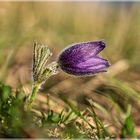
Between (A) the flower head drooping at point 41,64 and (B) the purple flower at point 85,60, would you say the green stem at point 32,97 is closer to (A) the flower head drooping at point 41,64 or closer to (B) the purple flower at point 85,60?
(A) the flower head drooping at point 41,64

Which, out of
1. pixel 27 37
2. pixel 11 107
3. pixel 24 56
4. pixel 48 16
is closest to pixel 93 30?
pixel 48 16

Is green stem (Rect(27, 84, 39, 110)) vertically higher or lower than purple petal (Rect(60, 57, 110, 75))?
lower

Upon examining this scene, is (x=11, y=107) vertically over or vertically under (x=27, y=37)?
under

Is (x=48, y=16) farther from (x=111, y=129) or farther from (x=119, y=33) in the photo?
(x=111, y=129)

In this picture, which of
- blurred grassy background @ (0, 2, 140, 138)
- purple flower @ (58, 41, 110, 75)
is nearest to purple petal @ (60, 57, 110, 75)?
purple flower @ (58, 41, 110, 75)

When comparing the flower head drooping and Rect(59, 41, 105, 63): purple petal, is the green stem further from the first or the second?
Rect(59, 41, 105, 63): purple petal

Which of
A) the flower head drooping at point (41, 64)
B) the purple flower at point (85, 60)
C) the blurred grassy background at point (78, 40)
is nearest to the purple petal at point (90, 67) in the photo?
the purple flower at point (85, 60)
